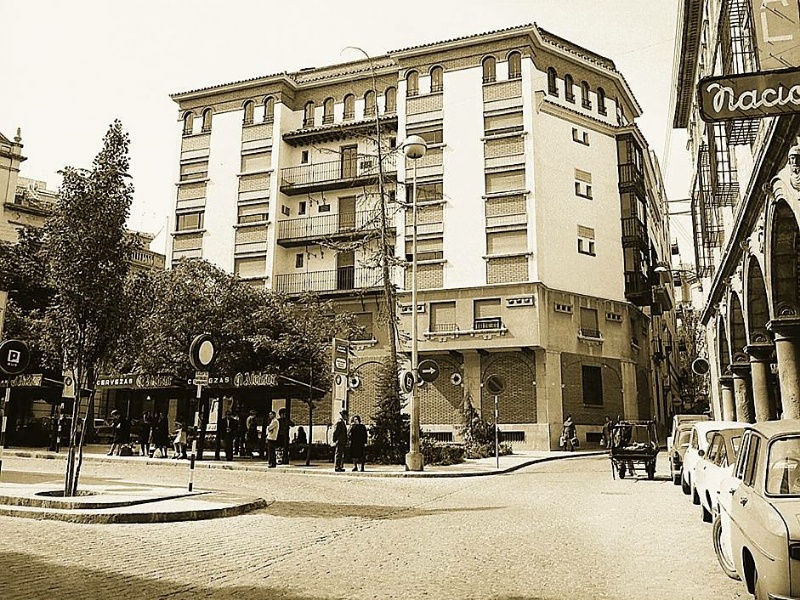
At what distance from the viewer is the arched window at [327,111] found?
1771 inches

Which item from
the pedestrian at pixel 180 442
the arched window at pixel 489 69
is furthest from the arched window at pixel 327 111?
the pedestrian at pixel 180 442

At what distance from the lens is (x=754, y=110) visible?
10.5 metres

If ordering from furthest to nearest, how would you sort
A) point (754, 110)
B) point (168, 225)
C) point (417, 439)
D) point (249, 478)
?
point (168, 225) < point (417, 439) < point (249, 478) < point (754, 110)

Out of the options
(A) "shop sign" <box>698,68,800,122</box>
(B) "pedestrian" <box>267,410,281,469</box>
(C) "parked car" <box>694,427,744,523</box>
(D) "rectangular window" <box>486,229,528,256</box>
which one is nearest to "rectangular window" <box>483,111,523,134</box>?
(D) "rectangular window" <box>486,229,528,256</box>

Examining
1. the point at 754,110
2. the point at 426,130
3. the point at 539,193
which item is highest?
the point at 426,130

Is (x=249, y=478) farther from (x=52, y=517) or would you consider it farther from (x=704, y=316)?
(x=704, y=316)

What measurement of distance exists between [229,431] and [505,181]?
68.4 feet

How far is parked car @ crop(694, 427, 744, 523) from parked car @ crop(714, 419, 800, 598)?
228 cm

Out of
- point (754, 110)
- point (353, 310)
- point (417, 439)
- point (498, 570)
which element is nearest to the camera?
point (498, 570)

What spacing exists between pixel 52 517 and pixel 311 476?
33.2 feet

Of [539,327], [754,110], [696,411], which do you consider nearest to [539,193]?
[539,327]

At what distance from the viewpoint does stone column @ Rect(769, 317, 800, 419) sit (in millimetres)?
14594

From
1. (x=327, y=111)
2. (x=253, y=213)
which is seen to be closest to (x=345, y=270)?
(x=253, y=213)

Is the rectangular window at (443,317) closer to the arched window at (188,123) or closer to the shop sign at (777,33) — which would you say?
the arched window at (188,123)
